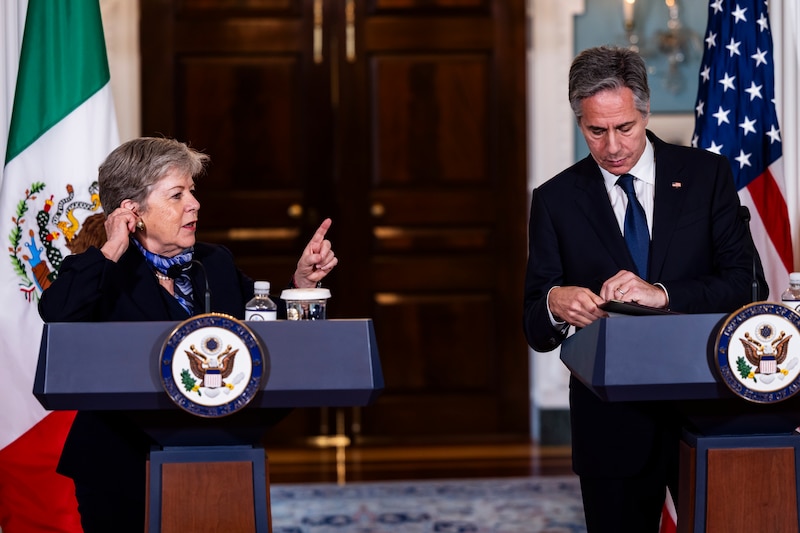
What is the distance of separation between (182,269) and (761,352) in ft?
4.45

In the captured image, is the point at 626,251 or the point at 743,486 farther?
the point at 626,251

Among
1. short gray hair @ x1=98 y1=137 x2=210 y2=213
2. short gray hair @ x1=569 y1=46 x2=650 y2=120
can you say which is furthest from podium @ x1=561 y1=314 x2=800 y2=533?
short gray hair @ x1=98 y1=137 x2=210 y2=213

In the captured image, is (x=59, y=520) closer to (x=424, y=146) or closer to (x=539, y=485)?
(x=539, y=485)

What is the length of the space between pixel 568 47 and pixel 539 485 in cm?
240

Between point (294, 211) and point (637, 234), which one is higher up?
point (294, 211)

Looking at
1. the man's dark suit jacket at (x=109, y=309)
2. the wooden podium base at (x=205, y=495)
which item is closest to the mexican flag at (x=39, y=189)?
the man's dark suit jacket at (x=109, y=309)

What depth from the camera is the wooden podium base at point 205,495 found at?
6.90 ft

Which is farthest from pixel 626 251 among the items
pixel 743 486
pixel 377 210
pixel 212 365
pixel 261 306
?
pixel 377 210

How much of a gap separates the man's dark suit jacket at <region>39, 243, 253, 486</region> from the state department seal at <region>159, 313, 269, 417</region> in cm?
34

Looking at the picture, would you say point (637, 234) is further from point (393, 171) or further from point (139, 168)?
point (393, 171)

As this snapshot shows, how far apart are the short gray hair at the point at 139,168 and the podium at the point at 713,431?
43.0 inches

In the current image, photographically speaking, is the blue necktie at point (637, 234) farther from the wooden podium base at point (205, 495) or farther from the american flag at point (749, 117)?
the american flag at point (749, 117)

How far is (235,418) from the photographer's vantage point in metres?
2.11

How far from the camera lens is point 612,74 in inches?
98.0
